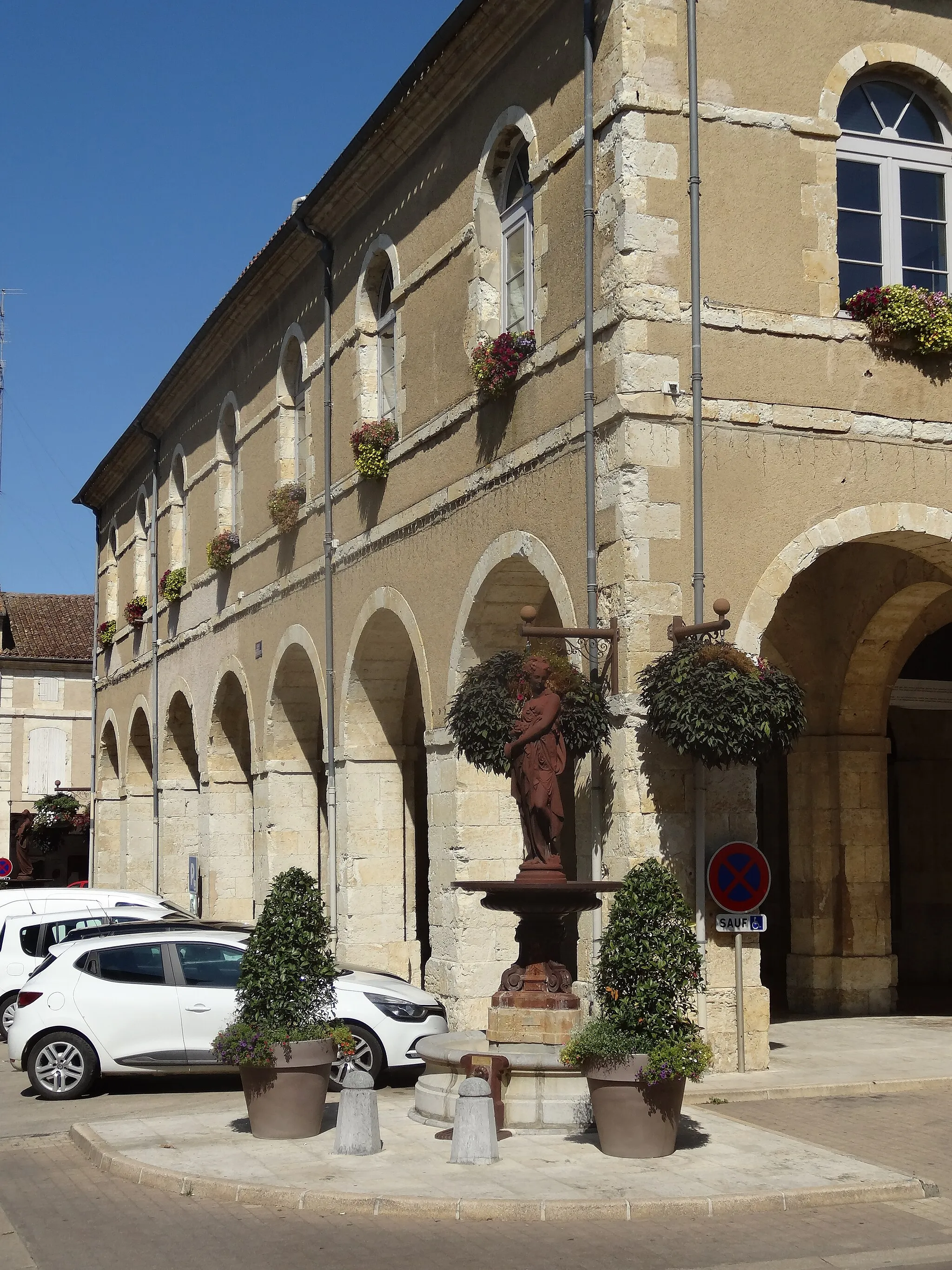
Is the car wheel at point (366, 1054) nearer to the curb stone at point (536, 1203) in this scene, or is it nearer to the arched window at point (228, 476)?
the curb stone at point (536, 1203)

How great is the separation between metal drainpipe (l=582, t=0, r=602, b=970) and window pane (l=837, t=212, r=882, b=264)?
7.12 ft

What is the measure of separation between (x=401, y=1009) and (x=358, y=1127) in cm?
368

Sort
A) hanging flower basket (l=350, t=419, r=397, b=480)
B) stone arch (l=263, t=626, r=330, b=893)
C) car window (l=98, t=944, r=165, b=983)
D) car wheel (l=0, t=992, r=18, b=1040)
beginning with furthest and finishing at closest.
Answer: stone arch (l=263, t=626, r=330, b=893) → hanging flower basket (l=350, t=419, r=397, b=480) → car wheel (l=0, t=992, r=18, b=1040) → car window (l=98, t=944, r=165, b=983)

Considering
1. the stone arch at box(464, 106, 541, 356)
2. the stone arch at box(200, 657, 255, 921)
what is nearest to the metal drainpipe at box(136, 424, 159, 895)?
the stone arch at box(200, 657, 255, 921)

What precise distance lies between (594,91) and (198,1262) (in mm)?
9410

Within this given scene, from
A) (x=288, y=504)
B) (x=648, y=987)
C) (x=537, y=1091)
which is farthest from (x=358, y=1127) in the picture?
(x=288, y=504)

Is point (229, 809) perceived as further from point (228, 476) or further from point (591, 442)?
point (591, 442)

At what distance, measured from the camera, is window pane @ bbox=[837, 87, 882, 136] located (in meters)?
13.4

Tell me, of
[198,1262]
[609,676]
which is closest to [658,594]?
[609,676]

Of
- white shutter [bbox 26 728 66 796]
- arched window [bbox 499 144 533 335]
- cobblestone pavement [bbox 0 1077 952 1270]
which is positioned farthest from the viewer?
white shutter [bbox 26 728 66 796]

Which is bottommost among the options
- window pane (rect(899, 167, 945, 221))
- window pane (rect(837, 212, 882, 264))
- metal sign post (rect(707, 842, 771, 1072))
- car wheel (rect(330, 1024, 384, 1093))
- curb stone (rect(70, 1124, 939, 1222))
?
curb stone (rect(70, 1124, 939, 1222))

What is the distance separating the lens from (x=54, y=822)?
42281mm

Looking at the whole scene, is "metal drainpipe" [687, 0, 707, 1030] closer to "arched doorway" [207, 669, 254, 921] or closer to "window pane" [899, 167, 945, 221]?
"window pane" [899, 167, 945, 221]

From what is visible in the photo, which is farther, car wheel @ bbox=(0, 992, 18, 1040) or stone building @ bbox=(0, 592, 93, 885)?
stone building @ bbox=(0, 592, 93, 885)
